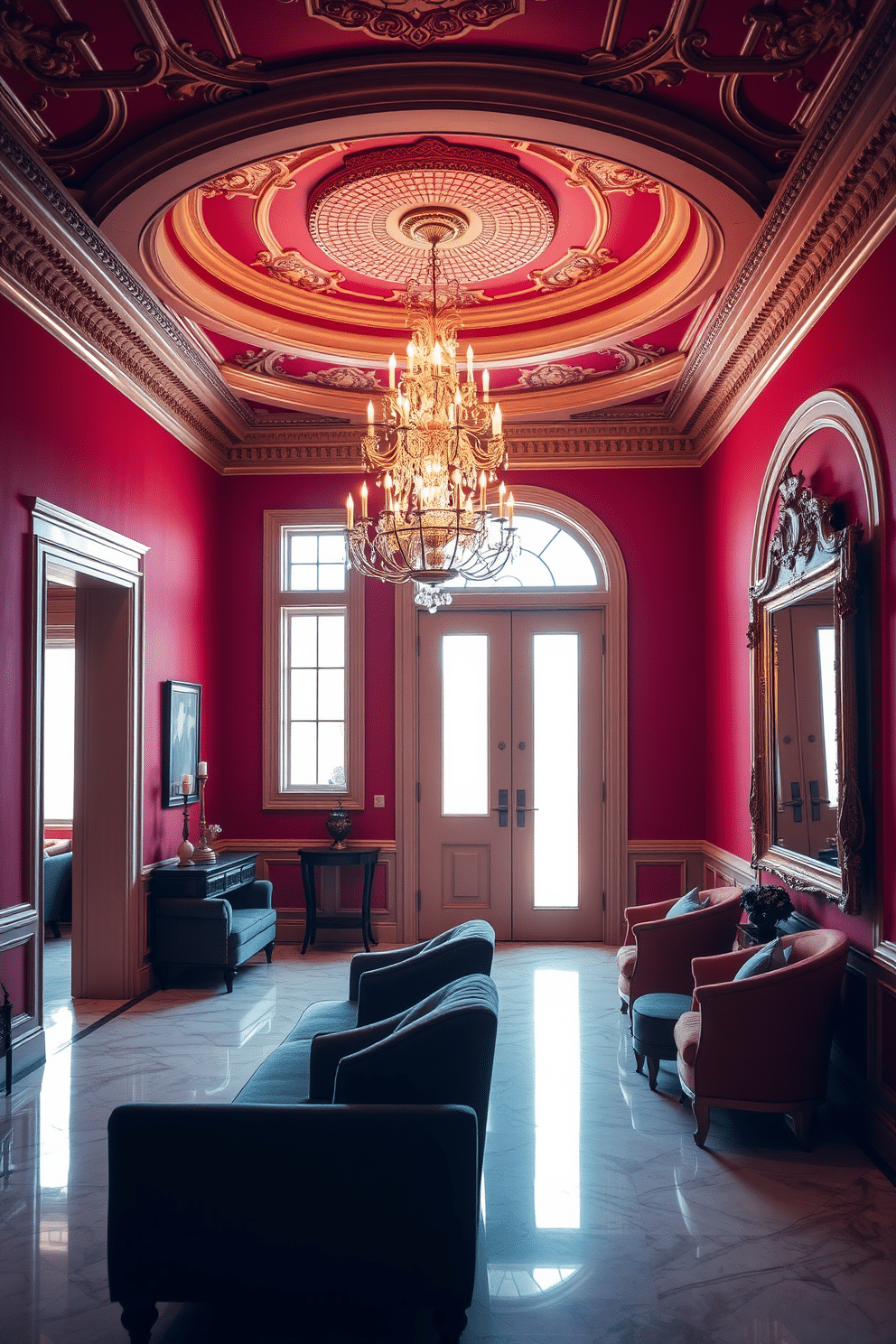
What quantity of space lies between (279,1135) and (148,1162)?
359 mm

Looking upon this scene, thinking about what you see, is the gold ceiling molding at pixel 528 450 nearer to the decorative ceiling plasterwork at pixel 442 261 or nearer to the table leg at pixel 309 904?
the decorative ceiling plasterwork at pixel 442 261

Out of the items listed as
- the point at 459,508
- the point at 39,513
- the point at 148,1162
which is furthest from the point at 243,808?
the point at 148,1162

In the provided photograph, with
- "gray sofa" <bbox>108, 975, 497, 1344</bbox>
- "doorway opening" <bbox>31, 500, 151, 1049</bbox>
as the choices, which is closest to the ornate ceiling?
"doorway opening" <bbox>31, 500, 151, 1049</bbox>

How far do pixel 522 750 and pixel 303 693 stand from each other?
187 cm

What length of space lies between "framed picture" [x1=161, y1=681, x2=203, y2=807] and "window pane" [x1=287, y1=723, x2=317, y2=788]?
92cm

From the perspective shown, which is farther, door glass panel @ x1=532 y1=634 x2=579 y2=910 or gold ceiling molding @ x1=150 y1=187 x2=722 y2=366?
door glass panel @ x1=532 y1=634 x2=579 y2=910

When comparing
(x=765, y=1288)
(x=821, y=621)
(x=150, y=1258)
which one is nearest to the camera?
(x=150, y=1258)

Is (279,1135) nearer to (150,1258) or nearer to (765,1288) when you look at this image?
(150,1258)

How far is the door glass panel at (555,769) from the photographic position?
8.12 meters

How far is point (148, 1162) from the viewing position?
271 centimetres

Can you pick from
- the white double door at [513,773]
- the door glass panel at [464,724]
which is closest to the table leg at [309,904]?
the white double door at [513,773]

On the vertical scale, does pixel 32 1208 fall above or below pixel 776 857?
below

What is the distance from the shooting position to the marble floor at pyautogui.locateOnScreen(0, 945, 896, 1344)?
2.82 metres

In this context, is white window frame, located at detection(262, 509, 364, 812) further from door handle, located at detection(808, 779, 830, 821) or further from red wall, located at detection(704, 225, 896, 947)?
door handle, located at detection(808, 779, 830, 821)
